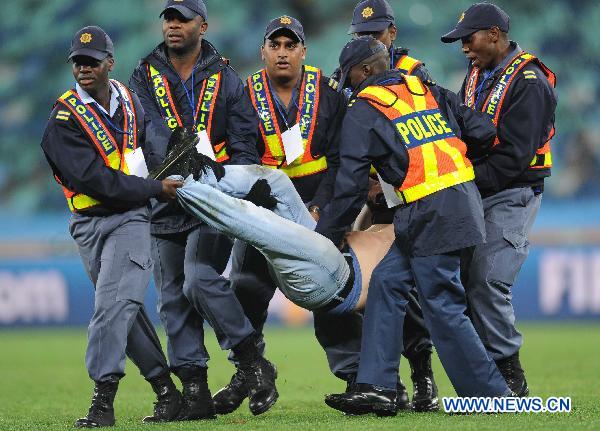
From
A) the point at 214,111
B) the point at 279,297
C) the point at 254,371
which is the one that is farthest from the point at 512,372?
the point at 279,297

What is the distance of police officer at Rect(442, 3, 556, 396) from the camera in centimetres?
632

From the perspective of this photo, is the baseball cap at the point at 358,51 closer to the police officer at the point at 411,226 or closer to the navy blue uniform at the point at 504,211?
the police officer at the point at 411,226

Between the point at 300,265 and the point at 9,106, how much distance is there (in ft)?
40.3

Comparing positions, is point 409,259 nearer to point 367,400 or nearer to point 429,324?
point 429,324

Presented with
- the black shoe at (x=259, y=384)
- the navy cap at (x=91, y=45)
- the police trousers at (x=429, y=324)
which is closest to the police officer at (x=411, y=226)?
the police trousers at (x=429, y=324)

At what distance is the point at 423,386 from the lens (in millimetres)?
6469

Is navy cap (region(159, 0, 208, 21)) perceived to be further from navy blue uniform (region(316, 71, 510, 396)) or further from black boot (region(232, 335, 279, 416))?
black boot (region(232, 335, 279, 416))

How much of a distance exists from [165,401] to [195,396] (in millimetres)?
184

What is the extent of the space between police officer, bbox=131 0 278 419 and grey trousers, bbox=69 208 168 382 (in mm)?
268

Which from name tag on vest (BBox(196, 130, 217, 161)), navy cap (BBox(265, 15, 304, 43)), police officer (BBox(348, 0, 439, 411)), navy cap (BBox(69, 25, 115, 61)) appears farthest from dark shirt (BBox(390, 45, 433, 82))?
navy cap (BBox(69, 25, 115, 61))

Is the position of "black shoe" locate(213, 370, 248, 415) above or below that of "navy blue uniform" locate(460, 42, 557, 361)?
below

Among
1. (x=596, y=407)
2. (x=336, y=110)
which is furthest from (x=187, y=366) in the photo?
(x=596, y=407)

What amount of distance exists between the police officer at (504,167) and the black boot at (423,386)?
0.40m

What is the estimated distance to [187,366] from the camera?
20.7ft
